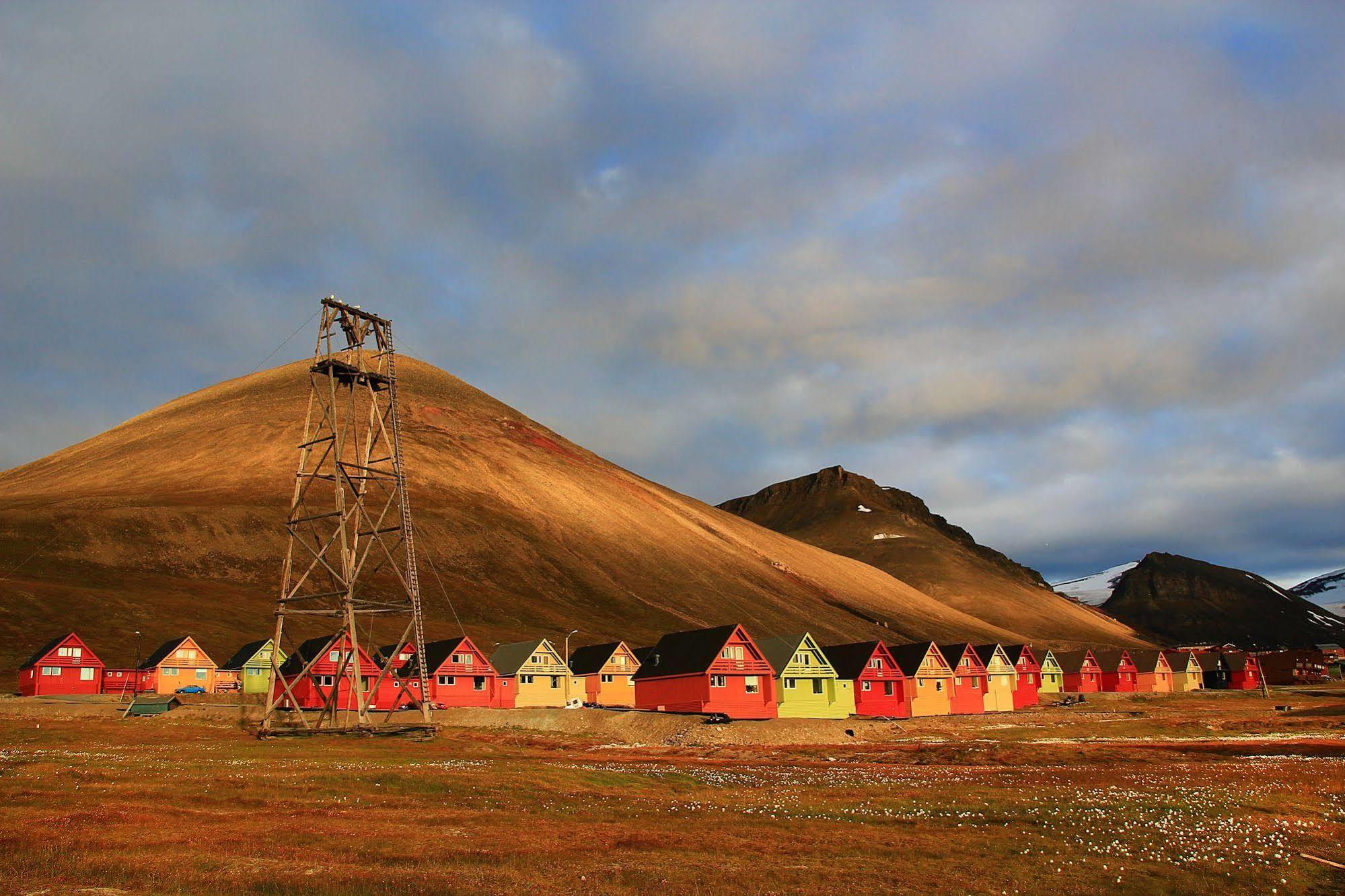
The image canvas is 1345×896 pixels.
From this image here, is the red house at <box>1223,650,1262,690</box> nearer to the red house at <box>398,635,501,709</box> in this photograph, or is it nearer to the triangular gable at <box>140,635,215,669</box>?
the red house at <box>398,635,501,709</box>

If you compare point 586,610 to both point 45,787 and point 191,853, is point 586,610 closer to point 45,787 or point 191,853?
point 45,787

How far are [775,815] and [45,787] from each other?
2429 centimetres

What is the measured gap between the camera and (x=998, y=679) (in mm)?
113438

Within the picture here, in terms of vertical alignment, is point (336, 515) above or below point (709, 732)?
above

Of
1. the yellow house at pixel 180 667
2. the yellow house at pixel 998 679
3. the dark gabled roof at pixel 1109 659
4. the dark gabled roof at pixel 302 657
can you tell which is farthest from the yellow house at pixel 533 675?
the dark gabled roof at pixel 1109 659

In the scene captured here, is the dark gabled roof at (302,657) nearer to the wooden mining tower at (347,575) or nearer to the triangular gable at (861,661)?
the wooden mining tower at (347,575)

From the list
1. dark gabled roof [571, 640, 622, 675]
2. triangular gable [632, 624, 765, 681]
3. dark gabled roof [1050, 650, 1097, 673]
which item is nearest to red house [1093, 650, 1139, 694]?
dark gabled roof [1050, 650, 1097, 673]

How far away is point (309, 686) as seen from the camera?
279 feet

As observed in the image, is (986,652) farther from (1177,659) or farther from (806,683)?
(1177,659)

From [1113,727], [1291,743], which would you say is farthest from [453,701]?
[1291,743]

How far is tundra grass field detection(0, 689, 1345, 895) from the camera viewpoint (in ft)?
71.9

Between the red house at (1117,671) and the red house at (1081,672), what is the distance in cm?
115

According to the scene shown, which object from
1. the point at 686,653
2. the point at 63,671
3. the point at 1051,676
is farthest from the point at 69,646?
the point at 1051,676

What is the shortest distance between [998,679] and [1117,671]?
48990mm
